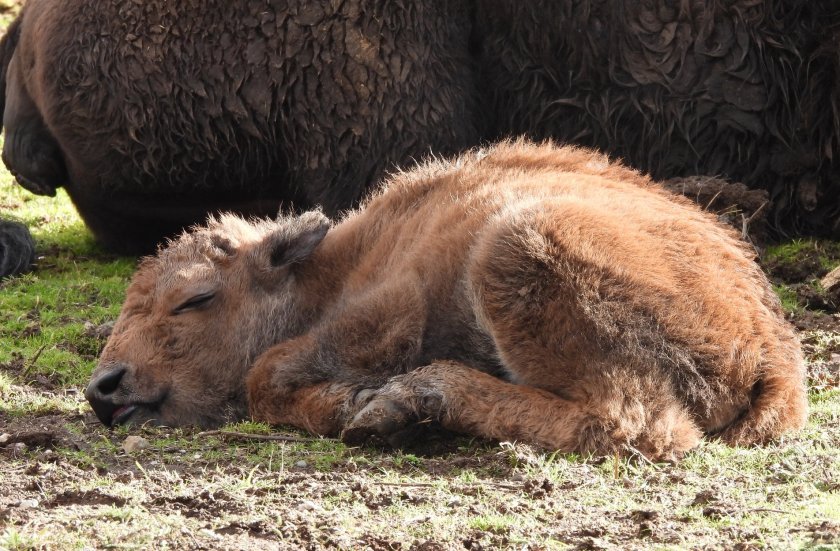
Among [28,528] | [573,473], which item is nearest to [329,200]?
[573,473]

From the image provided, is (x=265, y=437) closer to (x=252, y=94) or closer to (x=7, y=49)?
(x=252, y=94)

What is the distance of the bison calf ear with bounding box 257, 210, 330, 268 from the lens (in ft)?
19.5

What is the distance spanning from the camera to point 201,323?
18.9 ft

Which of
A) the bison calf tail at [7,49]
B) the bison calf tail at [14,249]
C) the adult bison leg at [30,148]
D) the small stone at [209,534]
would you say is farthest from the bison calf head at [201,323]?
the bison calf tail at [7,49]

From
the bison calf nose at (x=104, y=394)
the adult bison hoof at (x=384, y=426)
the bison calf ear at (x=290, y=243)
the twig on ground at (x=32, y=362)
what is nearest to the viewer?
the adult bison hoof at (x=384, y=426)

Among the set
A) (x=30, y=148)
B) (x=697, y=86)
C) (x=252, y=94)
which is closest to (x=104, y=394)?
(x=252, y=94)

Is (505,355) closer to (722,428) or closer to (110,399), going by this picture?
(722,428)

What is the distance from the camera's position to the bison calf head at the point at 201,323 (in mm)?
5512

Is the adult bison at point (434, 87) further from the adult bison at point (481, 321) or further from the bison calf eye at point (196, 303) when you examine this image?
the bison calf eye at point (196, 303)

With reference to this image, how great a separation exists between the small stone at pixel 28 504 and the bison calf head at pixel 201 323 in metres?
1.19

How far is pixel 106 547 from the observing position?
3.71 m

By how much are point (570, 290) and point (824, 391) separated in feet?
5.29

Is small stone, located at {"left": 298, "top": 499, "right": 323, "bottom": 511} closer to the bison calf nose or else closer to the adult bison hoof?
the adult bison hoof

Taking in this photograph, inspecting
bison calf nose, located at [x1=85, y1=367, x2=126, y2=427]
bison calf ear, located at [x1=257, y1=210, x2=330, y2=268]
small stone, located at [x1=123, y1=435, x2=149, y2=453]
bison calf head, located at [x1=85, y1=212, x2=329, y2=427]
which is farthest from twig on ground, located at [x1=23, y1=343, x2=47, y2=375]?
small stone, located at [x1=123, y1=435, x2=149, y2=453]
